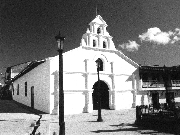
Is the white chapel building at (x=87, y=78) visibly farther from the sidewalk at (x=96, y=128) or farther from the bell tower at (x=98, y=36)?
the sidewalk at (x=96, y=128)

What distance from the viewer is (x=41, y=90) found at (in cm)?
1702

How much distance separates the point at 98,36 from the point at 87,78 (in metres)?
4.57

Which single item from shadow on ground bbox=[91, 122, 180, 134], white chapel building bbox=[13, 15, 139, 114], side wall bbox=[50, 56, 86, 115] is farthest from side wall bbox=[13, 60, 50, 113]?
shadow on ground bbox=[91, 122, 180, 134]

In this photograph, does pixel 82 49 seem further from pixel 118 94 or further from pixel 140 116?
pixel 140 116

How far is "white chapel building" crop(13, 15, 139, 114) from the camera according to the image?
1582 centimetres

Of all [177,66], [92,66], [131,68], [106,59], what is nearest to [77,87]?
[92,66]

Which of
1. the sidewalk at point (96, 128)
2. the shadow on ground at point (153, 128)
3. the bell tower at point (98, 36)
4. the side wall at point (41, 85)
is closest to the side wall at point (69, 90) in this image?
the side wall at point (41, 85)

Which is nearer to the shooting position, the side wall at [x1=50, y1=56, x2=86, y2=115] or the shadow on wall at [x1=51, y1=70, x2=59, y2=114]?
the shadow on wall at [x1=51, y1=70, x2=59, y2=114]

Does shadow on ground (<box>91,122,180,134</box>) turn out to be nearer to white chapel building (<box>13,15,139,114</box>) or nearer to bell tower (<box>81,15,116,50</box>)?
white chapel building (<box>13,15,139,114</box>)

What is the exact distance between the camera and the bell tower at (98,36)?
1795cm

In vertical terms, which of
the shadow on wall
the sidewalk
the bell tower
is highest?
the bell tower

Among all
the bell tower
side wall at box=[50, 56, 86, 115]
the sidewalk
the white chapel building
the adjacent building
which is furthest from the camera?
the adjacent building

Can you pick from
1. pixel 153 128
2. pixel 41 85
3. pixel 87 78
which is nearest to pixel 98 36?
pixel 87 78

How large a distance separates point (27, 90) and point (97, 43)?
1022 centimetres
